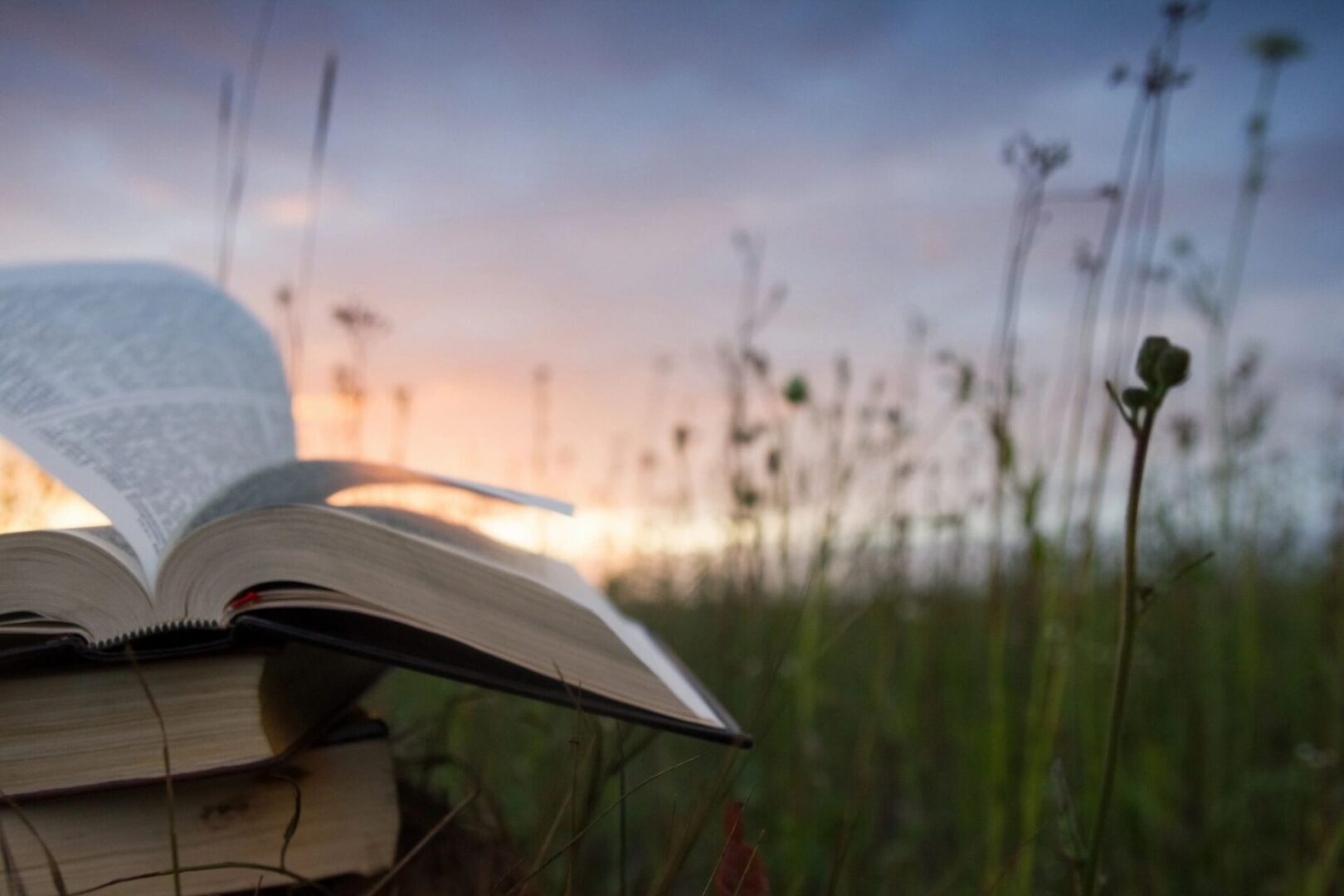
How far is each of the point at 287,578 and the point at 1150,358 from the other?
616mm

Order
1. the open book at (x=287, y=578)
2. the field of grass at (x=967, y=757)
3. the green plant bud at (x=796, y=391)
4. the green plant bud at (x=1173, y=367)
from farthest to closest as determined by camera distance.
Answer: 1. the green plant bud at (x=796, y=391)
2. the field of grass at (x=967, y=757)
3. the open book at (x=287, y=578)
4. the green plant bud at (x=1173, y=367)

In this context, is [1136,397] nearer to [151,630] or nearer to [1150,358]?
[1150,358]

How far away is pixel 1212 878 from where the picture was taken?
1.96 m

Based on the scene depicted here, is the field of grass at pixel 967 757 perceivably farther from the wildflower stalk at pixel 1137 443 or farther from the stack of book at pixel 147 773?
the wildflower stalk at pixel 1137 443

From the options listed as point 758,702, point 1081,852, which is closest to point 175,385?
point 758,702

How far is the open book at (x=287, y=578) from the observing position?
0.71 m

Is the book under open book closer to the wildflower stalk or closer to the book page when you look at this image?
the book page

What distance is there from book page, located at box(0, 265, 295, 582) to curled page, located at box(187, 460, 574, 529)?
0.09ft

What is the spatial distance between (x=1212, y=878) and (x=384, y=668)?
5.89 feet

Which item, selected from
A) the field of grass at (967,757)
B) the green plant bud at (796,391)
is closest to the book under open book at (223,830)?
the field of grass at (967,757)

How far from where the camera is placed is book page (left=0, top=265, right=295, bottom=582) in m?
0.81

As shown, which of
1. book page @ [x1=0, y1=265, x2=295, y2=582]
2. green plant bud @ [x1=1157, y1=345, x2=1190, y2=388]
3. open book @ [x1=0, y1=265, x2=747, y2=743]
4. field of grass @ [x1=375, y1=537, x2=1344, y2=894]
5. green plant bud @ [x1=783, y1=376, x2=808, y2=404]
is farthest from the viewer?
green plant bud @ [x1=783, y1=376, x2=808, y2=404]

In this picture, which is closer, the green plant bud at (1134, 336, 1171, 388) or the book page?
the green plant bud at (1134, 336, 1171, 388)

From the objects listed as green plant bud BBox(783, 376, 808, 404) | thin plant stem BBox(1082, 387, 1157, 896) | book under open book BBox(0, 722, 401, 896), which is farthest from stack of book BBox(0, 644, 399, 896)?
green plant bud BBox(783, 376, 808, 404)
